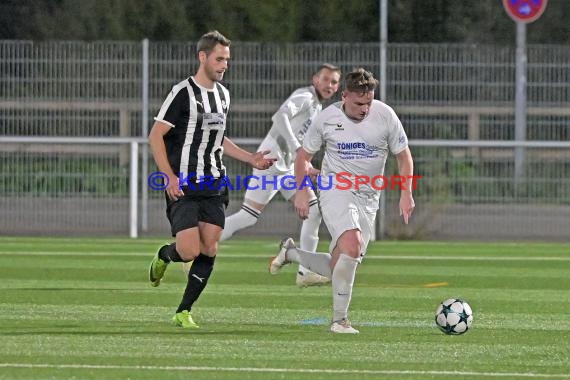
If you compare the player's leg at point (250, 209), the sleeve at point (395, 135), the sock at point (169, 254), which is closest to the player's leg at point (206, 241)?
the sock at point (169, 254)

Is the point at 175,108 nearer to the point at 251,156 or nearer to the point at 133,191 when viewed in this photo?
the point at 251,156

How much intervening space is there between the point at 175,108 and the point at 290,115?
4469 mm

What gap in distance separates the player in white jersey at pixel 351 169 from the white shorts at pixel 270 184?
188 inches

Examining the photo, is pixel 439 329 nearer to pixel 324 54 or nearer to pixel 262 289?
pixel 262 289

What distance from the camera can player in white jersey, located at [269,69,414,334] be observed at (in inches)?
422

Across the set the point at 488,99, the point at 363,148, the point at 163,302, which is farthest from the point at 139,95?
the point at 363,148

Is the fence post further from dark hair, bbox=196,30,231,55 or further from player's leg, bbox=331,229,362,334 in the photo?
player's leg, bbox=331,229,362,334

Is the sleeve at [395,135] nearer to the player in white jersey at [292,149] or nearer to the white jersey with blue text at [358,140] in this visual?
the white jersey with blue text at [358,140]

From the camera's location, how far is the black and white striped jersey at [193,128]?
11.0 meters

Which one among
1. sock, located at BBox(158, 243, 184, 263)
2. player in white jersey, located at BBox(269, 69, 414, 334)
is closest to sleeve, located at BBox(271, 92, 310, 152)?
sock, located at BBox(158, 243, 184, 263)

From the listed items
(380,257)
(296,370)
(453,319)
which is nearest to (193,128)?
(453,319)

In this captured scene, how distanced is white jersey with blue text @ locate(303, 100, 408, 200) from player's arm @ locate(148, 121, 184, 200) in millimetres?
1032

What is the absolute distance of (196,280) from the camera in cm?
1110

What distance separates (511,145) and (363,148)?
13.0 m
